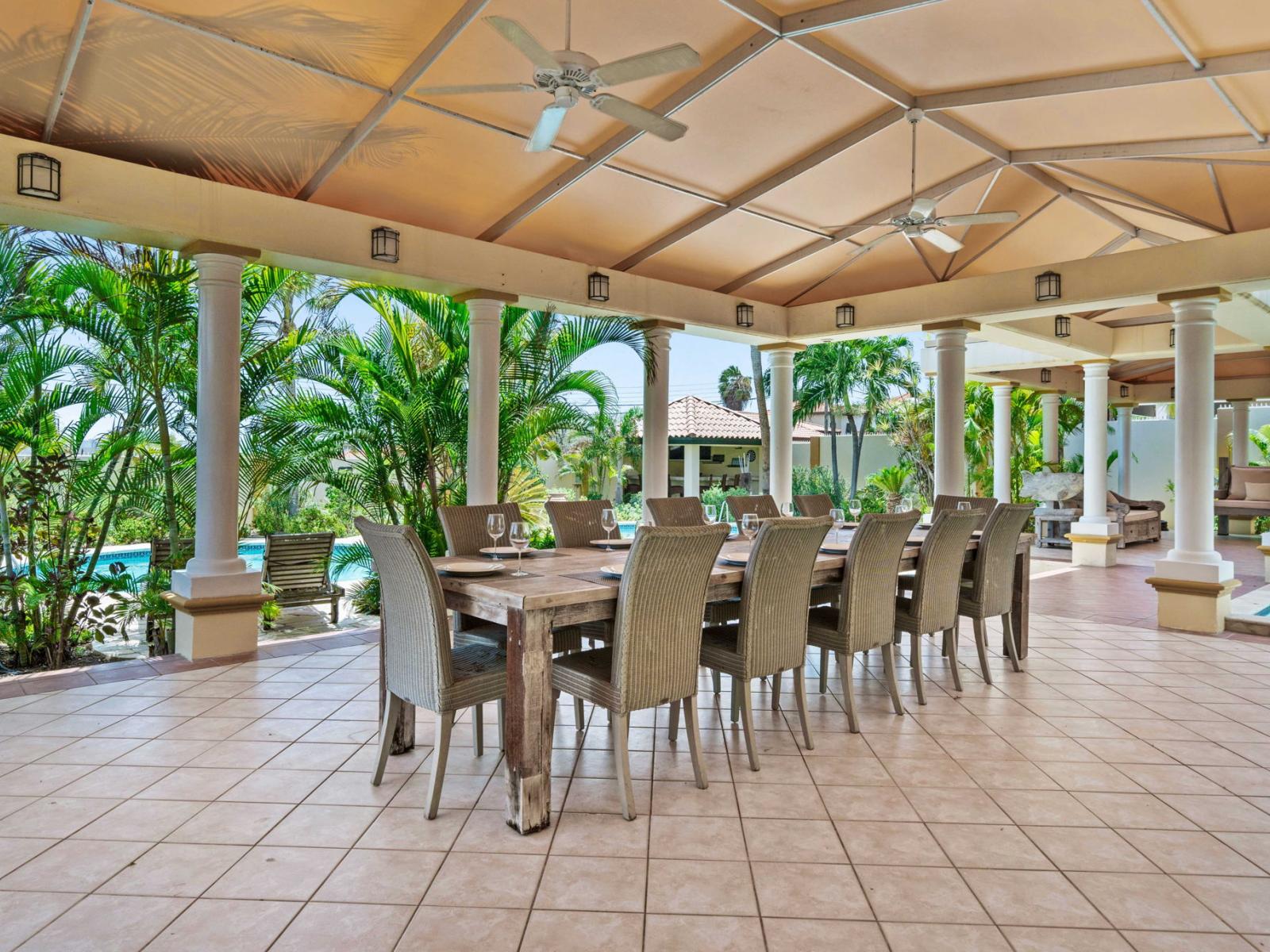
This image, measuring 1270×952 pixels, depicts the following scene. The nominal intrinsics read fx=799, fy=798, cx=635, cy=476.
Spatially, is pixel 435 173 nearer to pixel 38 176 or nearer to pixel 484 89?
pixel 484 89

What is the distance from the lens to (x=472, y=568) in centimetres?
334

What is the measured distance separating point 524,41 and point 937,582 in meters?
3.32

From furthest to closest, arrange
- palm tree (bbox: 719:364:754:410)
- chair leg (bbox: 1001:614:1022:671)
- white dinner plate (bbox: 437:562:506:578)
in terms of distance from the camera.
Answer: palm tree (bbox: 719:364:754:410) < chair leg (bbox: 1001:614:1022:671) < white dinner plate (bbox: 437:562:506:578)

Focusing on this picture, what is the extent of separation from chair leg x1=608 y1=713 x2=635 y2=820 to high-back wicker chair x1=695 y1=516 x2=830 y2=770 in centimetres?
62

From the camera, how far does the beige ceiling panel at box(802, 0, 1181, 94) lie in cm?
383

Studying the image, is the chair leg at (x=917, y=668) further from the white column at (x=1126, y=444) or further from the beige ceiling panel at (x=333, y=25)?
the white column at (x=1126, y=444)

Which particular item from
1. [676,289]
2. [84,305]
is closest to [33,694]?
[84,305]

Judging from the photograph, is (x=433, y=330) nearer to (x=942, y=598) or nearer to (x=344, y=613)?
(x=344, y=613)

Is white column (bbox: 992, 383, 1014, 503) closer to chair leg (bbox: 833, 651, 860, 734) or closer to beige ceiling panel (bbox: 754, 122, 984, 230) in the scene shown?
beige ceiling panel (bbox: 754, 122, 984, 230)

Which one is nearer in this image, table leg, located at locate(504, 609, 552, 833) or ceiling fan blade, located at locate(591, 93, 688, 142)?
table leg, located at locate(504, 609, 552, 833)

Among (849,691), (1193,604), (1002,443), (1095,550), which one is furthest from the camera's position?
(1002,443)

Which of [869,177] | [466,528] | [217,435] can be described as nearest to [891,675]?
[466,528]

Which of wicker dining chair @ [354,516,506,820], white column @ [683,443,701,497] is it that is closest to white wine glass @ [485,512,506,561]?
wicker dining chair @ [354,516,506,820]

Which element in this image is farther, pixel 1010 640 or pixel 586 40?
pixel 1010 640
